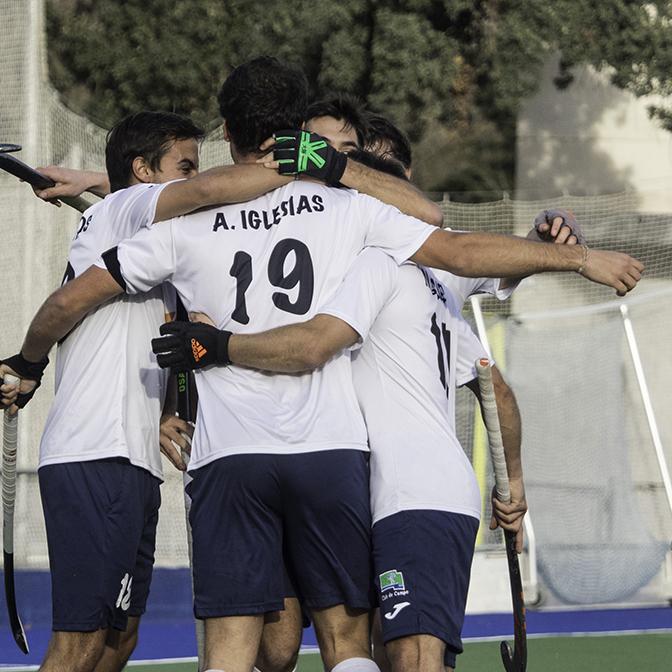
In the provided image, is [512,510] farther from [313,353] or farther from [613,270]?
[313,353]

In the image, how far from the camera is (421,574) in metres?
4.01

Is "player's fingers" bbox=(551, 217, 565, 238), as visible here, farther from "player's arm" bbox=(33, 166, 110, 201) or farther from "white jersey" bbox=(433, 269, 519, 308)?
"player's arm" bbox=(33, 166, 110, 201)

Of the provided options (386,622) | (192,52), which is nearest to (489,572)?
(386,622)

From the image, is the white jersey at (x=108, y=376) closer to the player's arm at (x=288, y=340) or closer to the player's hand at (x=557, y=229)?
the player's arm at (x=288, y=340)

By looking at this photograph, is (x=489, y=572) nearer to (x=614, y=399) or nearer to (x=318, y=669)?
(x=614, y=399)

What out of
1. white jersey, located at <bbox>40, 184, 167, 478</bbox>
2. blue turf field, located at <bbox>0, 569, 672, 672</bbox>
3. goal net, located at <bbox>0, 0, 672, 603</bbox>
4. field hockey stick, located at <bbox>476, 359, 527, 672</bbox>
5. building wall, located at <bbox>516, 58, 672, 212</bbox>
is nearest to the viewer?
field hockey stick, located at <bbox>476, 359, 527, 672</bbox>

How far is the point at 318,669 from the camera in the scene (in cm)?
812

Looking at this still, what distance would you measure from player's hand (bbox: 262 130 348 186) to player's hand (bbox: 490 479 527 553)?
4.51 feet

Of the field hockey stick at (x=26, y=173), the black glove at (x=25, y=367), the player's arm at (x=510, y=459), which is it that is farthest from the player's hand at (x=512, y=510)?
the field hockey stick at (x=26, y=173)

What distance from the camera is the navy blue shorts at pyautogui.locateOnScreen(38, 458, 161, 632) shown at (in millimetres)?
4582

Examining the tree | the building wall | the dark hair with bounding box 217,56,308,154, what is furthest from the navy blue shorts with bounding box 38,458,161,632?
the building wall

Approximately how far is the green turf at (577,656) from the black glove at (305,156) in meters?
4.57

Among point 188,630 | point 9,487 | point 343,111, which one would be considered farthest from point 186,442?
point 188,630

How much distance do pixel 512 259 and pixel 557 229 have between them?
9.7 inches
